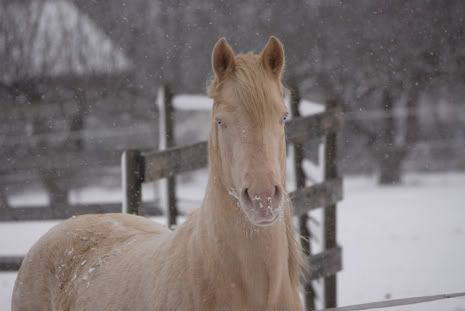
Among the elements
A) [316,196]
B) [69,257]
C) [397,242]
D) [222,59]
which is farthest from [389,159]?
[222,59]

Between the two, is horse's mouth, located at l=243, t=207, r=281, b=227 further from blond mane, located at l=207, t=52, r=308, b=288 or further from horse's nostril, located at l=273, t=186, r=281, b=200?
blond mane, located at l=207, t=52, r=308, b=288

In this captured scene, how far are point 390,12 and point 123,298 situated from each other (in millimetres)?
13599

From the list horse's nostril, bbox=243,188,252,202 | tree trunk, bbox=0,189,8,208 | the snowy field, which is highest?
horse's nostril, bbox=243,188,252,202

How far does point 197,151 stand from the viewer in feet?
15.5

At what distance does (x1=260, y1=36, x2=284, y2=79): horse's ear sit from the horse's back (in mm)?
1367

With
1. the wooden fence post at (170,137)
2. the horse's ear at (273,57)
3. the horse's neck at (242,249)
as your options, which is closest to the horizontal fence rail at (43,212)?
the wooden fence post at (170,137)

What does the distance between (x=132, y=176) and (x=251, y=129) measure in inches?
91.3

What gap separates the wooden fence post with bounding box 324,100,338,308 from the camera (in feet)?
16.4

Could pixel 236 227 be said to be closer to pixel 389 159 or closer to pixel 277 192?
pixel 277 192

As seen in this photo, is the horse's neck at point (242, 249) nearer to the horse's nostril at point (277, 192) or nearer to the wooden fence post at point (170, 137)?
the horse's nostril at point (277, 192)

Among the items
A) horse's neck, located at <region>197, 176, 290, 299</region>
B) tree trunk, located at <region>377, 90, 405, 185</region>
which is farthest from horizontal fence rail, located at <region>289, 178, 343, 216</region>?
tree trunk, located at <region>377, 90, 405, 185</region>

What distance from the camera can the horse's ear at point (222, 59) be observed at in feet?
8.32

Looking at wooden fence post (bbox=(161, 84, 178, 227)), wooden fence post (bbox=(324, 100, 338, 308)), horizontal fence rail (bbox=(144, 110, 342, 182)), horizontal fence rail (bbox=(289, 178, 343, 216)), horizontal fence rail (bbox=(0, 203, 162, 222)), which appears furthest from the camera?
horizontal fence rail (bbox=(0, 203, 162, 222))

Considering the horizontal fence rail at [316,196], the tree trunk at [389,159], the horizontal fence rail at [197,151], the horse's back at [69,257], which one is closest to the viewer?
the horse's back at [69,257]
